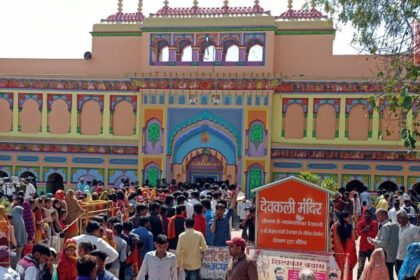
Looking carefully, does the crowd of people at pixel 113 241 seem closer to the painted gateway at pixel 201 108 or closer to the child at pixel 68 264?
the child at pixel 68 264

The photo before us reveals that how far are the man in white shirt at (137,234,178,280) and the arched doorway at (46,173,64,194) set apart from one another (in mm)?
19903

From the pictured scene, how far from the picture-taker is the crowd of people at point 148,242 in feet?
22.0

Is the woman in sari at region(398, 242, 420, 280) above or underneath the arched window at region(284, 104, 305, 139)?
underneath

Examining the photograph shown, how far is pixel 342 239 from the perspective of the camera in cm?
960

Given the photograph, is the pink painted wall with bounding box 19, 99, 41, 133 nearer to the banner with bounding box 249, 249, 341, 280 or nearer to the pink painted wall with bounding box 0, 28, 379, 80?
the pink painted wall with bounding box 0, 28, 379, 80

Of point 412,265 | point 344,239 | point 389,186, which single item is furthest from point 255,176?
point 412,265

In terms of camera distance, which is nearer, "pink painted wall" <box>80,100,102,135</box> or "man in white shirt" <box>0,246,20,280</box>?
"man in white shirt" <box>0,246,20,280</box>

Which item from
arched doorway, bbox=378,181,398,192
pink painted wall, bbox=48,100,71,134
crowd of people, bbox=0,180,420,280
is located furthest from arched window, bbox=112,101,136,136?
crowd of people, bbox=0,180,420,280

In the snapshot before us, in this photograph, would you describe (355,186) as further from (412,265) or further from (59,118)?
(412,265)

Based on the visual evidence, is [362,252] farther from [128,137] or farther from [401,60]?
[128,137]

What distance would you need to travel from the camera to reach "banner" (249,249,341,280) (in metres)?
8.18

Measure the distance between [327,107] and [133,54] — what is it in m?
8.12

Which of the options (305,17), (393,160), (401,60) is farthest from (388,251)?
(305,17)

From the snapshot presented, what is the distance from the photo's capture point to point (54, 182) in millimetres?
27078
